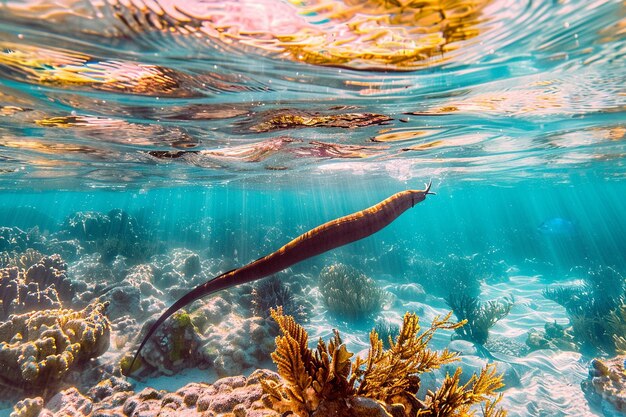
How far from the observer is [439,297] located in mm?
19078

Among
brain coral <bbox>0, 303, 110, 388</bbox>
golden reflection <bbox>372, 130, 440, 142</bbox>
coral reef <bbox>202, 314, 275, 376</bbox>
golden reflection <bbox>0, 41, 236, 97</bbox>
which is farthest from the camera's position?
golden reflection <bbox>372, 130, 440, 142</bbox>

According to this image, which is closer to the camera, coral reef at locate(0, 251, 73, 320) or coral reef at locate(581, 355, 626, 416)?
coral reef at locate(581, 355, 626, 416)

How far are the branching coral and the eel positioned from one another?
70 centimetres

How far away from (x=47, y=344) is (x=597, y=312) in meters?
18.8

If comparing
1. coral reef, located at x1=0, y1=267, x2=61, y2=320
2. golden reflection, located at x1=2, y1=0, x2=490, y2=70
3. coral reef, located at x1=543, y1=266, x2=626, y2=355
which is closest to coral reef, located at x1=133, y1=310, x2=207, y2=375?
coral reef, located at x1=0, y1=267, x2=61, y2=320

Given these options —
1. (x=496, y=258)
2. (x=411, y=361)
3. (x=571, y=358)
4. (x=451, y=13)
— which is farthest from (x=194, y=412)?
(x=496, y=258)

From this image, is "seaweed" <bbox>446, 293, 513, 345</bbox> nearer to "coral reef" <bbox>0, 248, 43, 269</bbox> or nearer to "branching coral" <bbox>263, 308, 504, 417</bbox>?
"branching coral" <bbox>263, 308, 504, 417</bbox>

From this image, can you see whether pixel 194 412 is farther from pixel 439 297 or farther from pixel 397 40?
pixel 439 297

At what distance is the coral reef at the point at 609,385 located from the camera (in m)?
6.85

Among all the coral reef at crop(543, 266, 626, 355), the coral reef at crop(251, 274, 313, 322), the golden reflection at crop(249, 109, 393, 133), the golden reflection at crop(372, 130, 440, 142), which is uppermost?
the golden reflection at crop(249, 109, 393, 133)

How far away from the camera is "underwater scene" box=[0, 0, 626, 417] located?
365cm

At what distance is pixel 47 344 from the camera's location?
6129 mm

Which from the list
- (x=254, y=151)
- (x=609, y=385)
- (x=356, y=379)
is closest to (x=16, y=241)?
(x=254, y=151)

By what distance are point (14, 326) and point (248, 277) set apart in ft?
23.7
